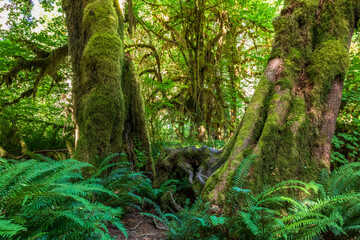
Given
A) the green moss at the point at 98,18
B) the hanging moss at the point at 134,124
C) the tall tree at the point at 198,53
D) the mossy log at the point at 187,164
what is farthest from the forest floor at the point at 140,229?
the tall tree at the point at 198,53

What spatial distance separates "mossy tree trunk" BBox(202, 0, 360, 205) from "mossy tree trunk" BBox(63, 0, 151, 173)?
6.26 ft

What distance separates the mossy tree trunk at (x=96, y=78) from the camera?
3.48 m

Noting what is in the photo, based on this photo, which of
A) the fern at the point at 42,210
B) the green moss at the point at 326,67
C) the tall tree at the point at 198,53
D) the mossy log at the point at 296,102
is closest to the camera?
the fern at the point at 42,210

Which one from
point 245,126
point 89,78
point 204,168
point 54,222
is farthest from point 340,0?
point 54,222

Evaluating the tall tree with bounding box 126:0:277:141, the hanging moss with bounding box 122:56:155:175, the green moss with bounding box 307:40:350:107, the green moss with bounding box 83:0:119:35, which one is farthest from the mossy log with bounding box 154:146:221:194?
the tall tree with bounding box 126:0:277:141

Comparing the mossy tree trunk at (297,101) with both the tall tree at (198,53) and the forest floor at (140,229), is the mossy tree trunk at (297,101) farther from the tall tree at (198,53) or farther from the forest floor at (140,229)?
the tall tree at (198,53)

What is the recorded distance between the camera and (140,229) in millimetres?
2969

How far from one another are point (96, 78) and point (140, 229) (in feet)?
8.24

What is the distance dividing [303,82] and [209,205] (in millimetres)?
2343

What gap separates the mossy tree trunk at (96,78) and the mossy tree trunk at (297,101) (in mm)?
1907

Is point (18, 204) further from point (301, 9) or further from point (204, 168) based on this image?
point (301, 9)

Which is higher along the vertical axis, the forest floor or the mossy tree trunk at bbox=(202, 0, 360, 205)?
the mossy tree trunk at bbox=(202, 0, 360, 205)

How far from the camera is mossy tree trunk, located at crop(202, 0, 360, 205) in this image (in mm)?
2842

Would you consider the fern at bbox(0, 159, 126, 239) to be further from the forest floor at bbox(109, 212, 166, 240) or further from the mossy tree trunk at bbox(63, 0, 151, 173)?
the mossy tree trunk at bbox(63, 0, 151, 173)
